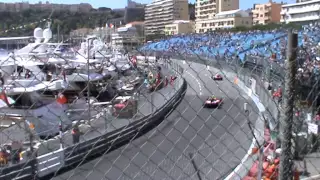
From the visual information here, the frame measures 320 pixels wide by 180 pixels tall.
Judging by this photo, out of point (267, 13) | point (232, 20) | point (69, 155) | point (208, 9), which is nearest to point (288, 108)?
point (69, 155)

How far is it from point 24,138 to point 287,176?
2.66m

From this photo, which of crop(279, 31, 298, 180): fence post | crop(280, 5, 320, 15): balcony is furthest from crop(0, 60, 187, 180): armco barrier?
crop(280, 5, 320, 15): balcony

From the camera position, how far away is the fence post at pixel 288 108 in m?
1.37

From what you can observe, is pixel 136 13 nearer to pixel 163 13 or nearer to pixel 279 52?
pixel 163 13

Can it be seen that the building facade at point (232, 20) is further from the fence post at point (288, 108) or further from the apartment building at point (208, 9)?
the fence post at point (288, 108)

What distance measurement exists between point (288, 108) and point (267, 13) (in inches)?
1829

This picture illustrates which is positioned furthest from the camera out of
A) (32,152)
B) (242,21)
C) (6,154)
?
(242,21)

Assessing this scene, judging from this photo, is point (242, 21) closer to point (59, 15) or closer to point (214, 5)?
point (214, 5)

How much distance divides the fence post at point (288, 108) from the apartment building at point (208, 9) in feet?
163

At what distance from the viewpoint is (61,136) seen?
11.1 ft

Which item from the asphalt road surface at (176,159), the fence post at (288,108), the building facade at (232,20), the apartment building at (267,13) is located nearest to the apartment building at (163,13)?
the building facade at (232,20)

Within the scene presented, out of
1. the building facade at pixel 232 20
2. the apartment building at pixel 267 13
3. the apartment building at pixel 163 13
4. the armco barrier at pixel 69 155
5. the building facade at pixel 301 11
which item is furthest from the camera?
the apartment building at pixel 163 13

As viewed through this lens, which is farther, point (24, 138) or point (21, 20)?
point (21, 20)

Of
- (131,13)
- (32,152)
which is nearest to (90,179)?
(32,152)
